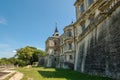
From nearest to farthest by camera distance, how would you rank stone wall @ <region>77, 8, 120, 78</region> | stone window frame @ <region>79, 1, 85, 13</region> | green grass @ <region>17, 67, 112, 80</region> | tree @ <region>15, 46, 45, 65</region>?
stone wall @ <region>77, 8, 120, 78</region>
green grass @ <region>17, 67, 112, 80</region>
stone window frame @ <region>79, 1, 85, 13</region>
tree @ <region>15, 46, 45, 65</region>

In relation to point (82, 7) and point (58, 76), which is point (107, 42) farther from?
point (82, 7)

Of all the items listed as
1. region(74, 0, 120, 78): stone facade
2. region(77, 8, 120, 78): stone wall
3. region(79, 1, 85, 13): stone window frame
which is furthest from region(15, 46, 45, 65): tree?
region(77, 8, 120, 78): stone wall

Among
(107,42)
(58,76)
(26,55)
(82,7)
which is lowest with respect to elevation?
(58,76)

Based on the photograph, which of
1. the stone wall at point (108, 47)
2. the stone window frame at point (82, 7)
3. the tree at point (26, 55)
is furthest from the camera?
the tree at point (26, 55)

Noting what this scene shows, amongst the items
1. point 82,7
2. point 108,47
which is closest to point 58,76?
point 108,47

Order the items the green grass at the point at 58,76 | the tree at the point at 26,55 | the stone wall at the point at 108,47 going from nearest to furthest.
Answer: the stone wall at the point at 108,47 → the green grass at the point at 58,76 → the tree at the point at 26,55

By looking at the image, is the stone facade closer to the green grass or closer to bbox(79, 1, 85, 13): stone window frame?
the green grass

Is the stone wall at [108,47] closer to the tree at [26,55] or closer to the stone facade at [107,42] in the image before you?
the stone facade at [107,42]

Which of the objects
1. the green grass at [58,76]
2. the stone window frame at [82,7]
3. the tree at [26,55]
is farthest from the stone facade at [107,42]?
the tree at [26,55]

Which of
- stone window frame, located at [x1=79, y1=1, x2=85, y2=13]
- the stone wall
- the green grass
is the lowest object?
the green grass

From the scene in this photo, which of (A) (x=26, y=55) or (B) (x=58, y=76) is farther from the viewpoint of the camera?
(A) (x=26, y=55)

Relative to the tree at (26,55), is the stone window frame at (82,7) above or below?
above

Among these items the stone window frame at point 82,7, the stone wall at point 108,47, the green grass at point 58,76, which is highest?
the stone window frame at point 82,7

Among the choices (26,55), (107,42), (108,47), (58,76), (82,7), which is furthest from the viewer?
(26,55)
